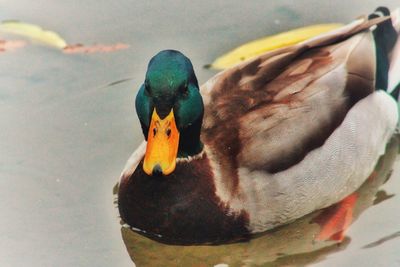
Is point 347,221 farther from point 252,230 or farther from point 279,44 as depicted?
point 279,44

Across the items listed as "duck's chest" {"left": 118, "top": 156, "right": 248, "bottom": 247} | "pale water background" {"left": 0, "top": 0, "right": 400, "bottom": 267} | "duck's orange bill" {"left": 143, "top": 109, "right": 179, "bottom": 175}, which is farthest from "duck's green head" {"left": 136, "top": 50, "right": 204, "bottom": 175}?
"pale water background" {"left": 0, "top": 0, "right": 400, "bottom": 267}

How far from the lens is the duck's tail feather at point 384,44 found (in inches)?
283

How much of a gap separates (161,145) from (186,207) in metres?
0.52

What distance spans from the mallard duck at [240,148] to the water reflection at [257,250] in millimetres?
62

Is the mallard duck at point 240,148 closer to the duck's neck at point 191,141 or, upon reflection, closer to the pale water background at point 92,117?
the duck's neck at point 191,141

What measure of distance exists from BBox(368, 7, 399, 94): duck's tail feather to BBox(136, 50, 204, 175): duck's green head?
64.1 inches

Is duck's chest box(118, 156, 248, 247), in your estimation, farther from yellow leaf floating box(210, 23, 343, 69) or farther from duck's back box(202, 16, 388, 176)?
yellow leaf floating box(210, 23, 343, 69)

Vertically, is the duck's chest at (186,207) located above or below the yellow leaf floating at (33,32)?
below

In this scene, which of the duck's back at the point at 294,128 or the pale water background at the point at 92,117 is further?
the pale water background at the point at 92,117

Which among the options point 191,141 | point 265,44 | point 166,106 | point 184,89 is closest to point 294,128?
point 191,141

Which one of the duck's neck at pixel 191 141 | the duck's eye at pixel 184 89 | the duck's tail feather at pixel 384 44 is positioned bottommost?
the duck's neck at pixel 191 141

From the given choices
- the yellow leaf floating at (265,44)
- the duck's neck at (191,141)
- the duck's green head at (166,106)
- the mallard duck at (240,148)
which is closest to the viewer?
the duck's green head at (166,106)

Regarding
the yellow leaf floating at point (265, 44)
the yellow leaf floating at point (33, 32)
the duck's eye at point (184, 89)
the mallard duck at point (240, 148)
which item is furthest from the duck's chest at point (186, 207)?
the yellow leaf floating at point (33, 32)

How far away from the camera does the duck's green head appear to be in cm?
597
